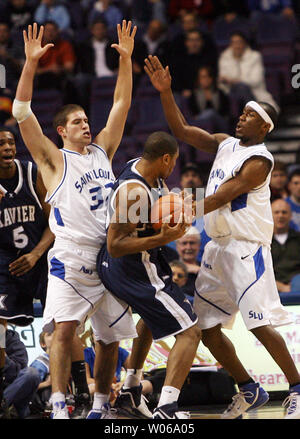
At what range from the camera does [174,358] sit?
4.85m

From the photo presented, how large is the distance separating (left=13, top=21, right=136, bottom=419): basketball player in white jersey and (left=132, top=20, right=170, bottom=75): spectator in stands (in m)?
5.73

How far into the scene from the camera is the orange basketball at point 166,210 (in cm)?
479

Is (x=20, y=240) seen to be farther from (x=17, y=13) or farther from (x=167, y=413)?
(x=17, y=13)

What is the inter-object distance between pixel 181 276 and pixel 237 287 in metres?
1.93

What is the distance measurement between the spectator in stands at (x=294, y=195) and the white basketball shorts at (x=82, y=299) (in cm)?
385

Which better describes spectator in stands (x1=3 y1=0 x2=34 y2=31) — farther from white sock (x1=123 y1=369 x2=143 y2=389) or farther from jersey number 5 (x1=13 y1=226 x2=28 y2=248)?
white sock (x1=123 y1=369 x2=143 y2=389)

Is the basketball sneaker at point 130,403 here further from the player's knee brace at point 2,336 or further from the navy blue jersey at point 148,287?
the player's knee brace at point 2,336

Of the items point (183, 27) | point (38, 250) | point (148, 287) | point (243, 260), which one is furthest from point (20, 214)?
point (183, 27)

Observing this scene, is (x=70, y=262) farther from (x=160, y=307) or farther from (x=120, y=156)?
(x=120, y=156)

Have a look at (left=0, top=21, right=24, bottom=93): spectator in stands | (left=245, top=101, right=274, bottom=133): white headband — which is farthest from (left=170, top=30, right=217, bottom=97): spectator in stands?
(left=245, top=101, right=274, bottom=133): white headband

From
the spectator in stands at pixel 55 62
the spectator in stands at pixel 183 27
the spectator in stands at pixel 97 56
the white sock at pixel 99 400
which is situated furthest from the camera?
the spectator in stands at pixel 97 56

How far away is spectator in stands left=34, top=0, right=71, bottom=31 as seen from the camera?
39.2ft

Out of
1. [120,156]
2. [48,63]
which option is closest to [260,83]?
[120,156]

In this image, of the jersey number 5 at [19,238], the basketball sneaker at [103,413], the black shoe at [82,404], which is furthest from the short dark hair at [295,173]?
the basketball sneaker at [103,413]
